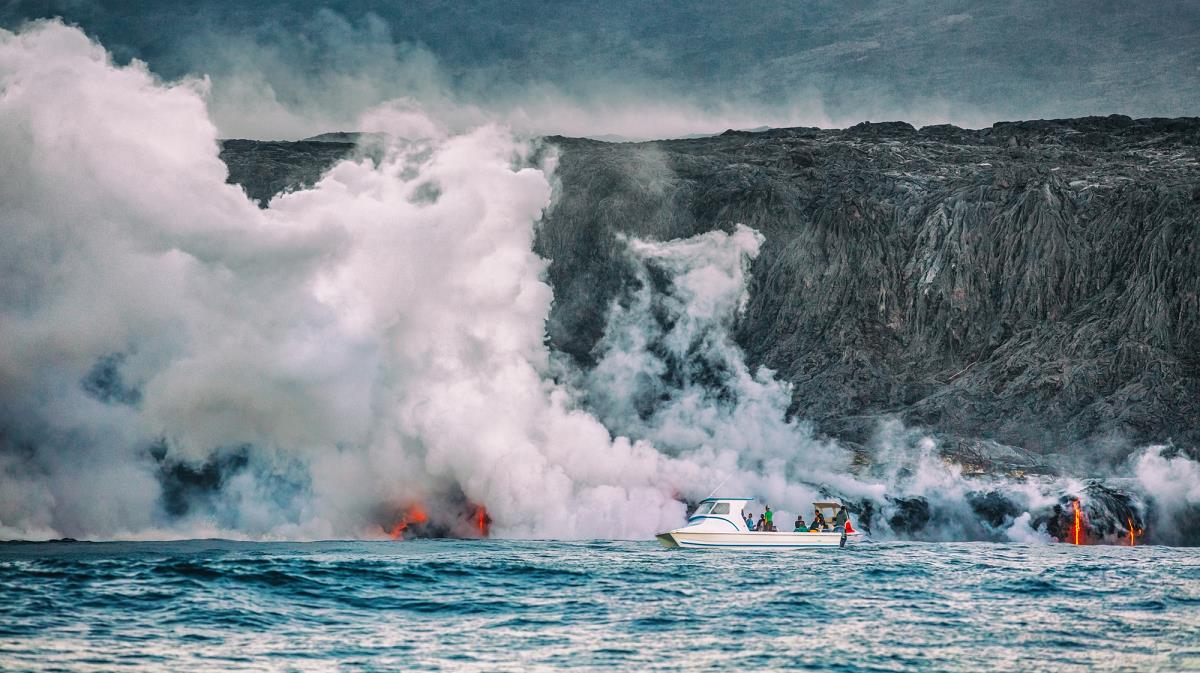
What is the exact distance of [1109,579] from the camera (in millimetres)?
73188

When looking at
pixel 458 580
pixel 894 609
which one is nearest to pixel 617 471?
pixel 458 580

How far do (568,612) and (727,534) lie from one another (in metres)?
37.6

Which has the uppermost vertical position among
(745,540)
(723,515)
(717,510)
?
(717,510)

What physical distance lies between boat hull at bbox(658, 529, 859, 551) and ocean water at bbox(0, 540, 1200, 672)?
7773 millimetres

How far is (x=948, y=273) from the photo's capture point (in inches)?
6914

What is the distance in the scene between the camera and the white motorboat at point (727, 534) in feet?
304

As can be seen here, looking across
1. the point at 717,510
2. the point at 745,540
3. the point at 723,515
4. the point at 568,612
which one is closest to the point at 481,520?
the point at 717,510

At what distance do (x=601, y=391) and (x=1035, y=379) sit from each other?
50.1 meters

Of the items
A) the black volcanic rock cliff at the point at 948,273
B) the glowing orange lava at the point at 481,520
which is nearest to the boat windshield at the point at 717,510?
the glowing orange lava at the point at 481,520

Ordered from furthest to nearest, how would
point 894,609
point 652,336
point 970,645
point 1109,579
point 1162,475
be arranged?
point 652,336, point 1162,475, point 1109,579, point 894,609, point 970,645

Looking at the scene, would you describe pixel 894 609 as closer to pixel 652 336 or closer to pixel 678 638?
pixel 678 638

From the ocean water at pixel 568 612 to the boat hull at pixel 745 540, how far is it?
777 cm

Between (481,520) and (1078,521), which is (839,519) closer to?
(1078,521)

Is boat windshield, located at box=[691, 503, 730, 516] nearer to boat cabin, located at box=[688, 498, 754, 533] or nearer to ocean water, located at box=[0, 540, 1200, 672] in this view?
boat cabin, located at box=[688, 498, 754, 533]
